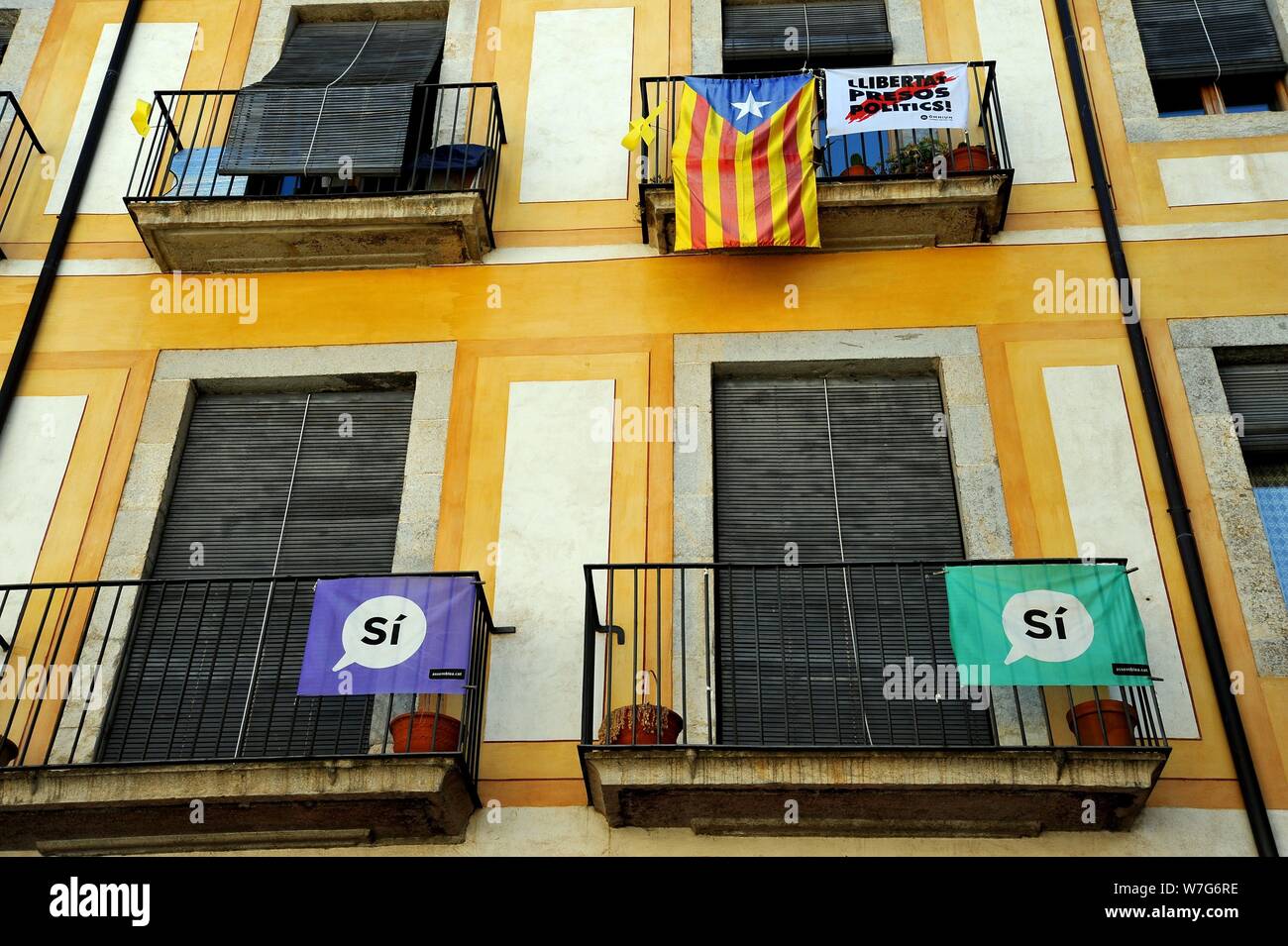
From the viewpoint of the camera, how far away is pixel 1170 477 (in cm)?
945

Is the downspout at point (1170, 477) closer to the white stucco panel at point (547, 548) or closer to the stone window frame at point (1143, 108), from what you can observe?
the stone window frame at point (1143, 108)

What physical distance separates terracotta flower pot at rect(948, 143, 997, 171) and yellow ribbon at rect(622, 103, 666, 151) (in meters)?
2.22

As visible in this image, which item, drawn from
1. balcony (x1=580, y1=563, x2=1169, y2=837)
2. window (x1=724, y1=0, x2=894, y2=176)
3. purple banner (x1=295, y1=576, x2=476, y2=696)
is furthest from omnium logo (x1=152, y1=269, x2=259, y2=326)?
window (x1=724, y1=0, x2=894, y2=176)

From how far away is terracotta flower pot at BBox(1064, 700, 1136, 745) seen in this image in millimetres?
8227

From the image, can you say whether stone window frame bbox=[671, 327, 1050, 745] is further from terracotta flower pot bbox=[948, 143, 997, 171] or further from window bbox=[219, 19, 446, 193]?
window bbox=[219, 19, 446, 193]

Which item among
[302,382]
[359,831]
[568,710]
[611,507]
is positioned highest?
[302,382]

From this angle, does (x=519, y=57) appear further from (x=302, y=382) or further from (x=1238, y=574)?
(x=1238, y=574)

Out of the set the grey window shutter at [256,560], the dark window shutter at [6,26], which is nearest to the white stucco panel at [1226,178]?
the grey window shutter at [256,560]

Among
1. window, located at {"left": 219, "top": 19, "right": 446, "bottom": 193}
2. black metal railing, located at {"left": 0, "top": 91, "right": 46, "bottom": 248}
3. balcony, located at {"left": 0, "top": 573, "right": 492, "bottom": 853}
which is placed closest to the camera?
balcony, located at {"left": 0, "top": 573, "right": 492, "bottom": 853}

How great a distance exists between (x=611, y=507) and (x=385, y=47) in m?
5.31

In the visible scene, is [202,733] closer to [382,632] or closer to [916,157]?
[382,632]

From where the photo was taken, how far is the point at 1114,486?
31.3 feet

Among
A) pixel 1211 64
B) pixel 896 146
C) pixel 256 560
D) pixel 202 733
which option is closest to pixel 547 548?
pixel 256 560
